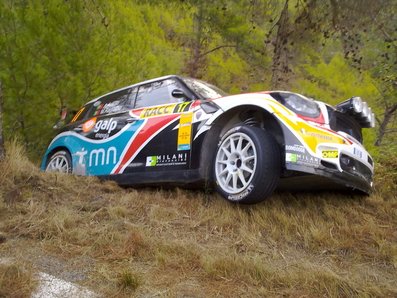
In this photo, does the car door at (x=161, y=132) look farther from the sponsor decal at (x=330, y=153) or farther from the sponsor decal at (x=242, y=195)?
the sponsor decal at (x=330, y=153)

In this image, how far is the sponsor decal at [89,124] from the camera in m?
6.35

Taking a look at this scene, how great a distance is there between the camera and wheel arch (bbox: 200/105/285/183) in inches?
175

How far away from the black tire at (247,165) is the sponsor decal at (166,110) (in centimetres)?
85

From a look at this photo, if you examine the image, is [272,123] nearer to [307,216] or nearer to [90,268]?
[307,216]

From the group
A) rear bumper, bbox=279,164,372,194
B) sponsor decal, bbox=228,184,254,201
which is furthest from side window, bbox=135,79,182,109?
rear bumper, bbox=279,164,372,194

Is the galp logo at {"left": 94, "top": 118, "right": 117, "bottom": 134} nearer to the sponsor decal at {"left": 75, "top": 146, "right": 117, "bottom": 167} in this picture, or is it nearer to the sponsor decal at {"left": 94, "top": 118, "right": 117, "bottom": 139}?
the sponsor decal at {"left": 94, "top": 118, "right": 117, "bottom": 139}

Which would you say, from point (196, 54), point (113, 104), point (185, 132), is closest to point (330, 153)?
point (185, 132)

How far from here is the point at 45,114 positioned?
364 inches

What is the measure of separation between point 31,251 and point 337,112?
324 centimetres

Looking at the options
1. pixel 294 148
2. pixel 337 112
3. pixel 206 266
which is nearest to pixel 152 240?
pixel 206 266

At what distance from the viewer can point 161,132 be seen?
17.0 ft

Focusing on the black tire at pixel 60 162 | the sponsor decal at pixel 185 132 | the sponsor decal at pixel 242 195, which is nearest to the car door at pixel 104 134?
the black tire at pixel 60 162

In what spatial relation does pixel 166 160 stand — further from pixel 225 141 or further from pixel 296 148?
pixel 296 148

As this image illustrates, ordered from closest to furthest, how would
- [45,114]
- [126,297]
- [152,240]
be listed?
[126,297], [152,240], [45,114]
